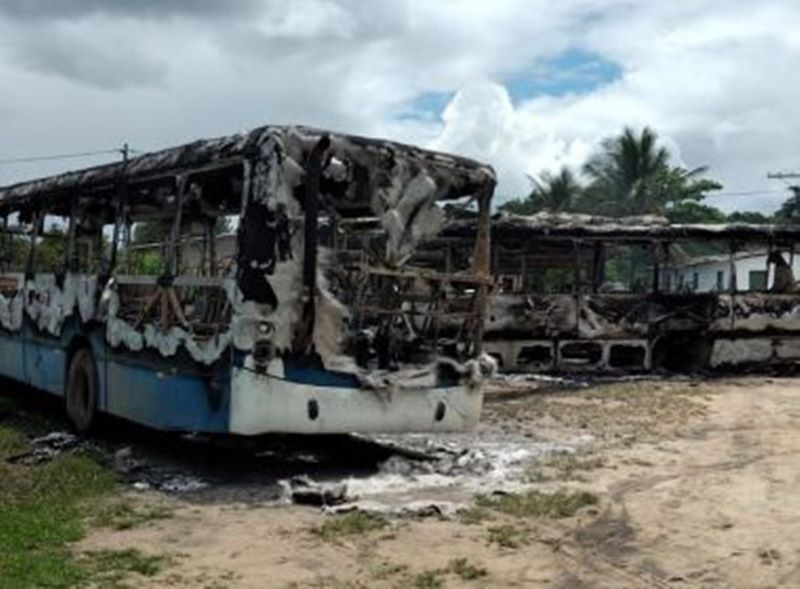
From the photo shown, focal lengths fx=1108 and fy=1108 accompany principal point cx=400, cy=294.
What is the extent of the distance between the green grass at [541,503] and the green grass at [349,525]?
36.0 inches

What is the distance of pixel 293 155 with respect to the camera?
27.7 ft

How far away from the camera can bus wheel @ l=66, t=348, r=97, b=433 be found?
1080 cm

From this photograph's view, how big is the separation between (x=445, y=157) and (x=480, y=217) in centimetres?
78

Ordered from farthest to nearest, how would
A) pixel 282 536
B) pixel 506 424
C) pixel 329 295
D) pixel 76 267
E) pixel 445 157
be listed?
pixel 506 424 < pixel 76 267 < pixel 445 157 < pixel 329 295 < pixel 282 536

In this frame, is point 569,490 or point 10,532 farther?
point 569,490

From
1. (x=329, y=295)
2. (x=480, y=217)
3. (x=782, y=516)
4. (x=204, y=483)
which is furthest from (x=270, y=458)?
(x=782, y=516)

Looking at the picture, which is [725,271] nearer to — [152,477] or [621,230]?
[621,230]

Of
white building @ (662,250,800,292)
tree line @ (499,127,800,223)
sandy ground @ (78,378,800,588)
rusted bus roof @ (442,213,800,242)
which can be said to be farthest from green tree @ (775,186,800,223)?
sandy ground @ (78,378,800,588)

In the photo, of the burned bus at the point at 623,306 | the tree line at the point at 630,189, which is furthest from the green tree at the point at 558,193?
→ the burned bus at the point at 623,306

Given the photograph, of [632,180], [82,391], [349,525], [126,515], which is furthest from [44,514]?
[632,180]

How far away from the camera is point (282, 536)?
23.2ft

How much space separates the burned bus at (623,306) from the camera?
18.6 m

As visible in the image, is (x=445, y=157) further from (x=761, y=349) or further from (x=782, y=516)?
(x=761, y=349)

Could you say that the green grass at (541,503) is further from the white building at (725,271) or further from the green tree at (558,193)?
the green tree at (558,193)
